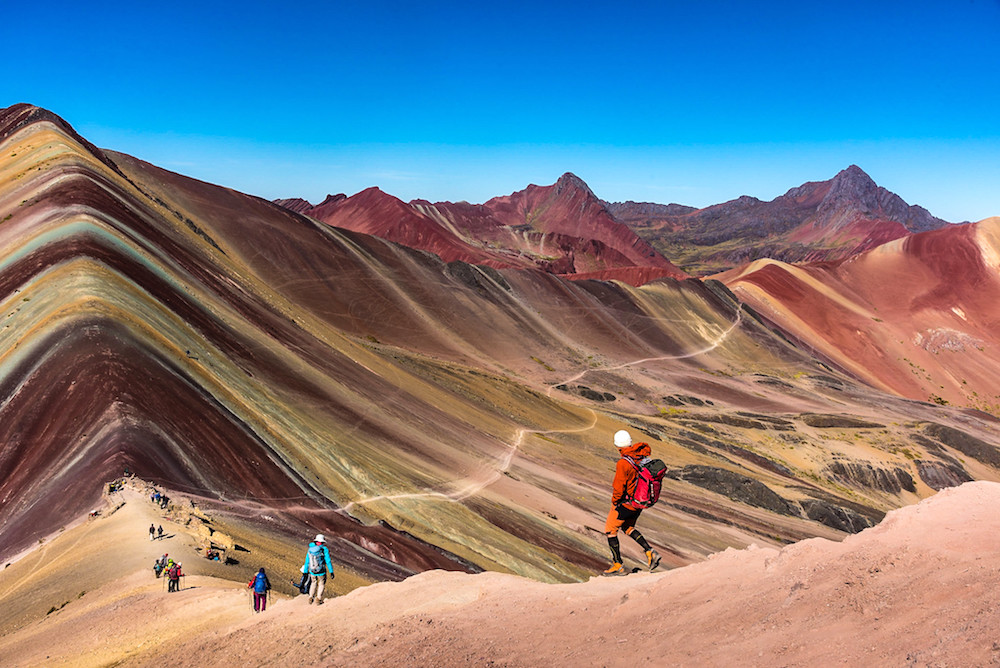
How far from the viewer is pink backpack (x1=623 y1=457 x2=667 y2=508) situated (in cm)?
906

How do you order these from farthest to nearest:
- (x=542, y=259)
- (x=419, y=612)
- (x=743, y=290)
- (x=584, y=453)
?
(x=542, y=259) → (x=743, y=290) → (x=584, y=453) → (x=419, y=612)

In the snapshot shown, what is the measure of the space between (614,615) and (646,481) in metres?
2.10

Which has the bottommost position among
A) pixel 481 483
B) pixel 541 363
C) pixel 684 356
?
pixel 481 483

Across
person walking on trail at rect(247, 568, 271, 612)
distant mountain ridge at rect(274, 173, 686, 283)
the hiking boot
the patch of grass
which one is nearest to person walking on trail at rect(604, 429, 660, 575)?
the hiking boot

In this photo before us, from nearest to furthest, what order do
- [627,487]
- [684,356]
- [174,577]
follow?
[627,487] → [174,577] → [684,356]

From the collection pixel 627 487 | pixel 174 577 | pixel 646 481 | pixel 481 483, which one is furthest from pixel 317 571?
pixel 481 483

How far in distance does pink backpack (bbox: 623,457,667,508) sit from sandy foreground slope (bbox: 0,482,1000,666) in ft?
3.21

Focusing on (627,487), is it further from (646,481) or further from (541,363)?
(541,363)

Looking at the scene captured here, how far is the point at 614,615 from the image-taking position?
750cm

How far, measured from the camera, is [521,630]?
7480 mm

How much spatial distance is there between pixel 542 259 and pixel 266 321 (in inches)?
4438

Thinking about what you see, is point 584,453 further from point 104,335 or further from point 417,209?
point 417,209

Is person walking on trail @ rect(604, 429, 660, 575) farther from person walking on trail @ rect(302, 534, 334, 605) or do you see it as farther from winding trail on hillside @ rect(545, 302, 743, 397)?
winding trail on hillside @ rect(545, 302, 743, 397)

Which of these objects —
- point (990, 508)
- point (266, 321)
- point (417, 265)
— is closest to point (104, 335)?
point (266, 321)
